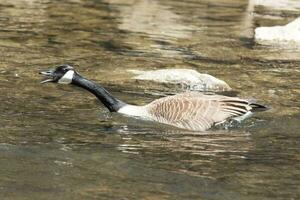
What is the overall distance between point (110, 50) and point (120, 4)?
9.93m

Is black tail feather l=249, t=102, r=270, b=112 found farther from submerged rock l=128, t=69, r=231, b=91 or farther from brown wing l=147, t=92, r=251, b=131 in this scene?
submerged rock l=128, t=69, r=231, b=91

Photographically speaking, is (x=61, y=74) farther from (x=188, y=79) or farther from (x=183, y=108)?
(x=188, y=79)

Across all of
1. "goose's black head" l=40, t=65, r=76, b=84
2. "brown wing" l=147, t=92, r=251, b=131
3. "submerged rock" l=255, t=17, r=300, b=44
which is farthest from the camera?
"submerged rock" l=255, t=17, r=300, b=44

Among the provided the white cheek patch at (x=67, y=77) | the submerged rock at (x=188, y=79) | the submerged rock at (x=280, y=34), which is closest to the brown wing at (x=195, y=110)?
the white cheek patch at (x=67, y=77)

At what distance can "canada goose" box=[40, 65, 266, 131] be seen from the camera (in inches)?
411

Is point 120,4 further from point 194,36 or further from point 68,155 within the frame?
point 68,155

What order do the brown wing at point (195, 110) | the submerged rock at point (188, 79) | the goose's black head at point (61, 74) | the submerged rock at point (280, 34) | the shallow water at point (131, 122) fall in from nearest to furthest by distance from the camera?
the shallow water at point (131, 122), the brown wing at point (195, 110), the goose's black head at point (61, 74), the submerged rock at point (188, 79), the submerged rock at point (280, 34)

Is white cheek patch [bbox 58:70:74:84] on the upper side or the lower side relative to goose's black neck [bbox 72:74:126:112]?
upper

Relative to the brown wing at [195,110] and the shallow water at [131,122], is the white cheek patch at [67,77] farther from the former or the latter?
the brown wing at [195,110]

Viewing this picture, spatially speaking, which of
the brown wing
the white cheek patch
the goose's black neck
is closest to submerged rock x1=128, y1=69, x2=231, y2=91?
the brown wing

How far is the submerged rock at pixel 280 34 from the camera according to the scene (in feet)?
64.5

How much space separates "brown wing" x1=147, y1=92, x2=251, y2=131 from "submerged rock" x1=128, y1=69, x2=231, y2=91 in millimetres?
2488

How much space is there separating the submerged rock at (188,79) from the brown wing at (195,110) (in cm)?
249

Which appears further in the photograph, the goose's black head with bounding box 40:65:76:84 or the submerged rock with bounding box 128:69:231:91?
the submerged rock with bounding box 128:69:231:91
